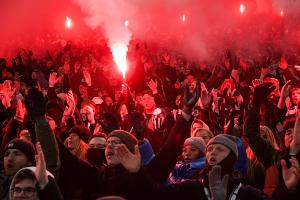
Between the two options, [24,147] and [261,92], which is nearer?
[24,147]

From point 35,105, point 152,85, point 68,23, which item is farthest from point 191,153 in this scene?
point 68,23

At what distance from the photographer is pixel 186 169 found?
438 centimetres

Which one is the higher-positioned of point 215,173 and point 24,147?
point 24,147

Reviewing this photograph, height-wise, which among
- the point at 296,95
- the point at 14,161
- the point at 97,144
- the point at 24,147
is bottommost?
the point at 14,161

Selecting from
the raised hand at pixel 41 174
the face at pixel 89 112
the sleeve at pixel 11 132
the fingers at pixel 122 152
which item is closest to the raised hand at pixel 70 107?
the face at pixel 89 112

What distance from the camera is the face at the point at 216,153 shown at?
354cm

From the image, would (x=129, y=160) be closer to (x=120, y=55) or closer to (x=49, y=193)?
(x=49, y=193)

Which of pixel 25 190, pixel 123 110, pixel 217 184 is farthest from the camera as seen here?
pixel 123 110

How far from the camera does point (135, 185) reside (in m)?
3.41

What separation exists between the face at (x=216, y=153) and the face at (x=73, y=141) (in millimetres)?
1852

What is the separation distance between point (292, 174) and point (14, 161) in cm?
205

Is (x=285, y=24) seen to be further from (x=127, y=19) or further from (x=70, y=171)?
(x=70, y=171)

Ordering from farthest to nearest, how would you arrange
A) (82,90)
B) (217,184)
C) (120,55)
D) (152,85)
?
(120,55) → (82,90) → (152,85) → (217,184)

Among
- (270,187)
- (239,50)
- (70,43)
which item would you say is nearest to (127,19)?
(70,43)
